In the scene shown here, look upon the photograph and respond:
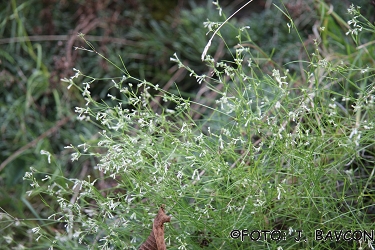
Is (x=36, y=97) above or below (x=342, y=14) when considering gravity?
below

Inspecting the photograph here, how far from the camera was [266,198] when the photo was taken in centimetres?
135

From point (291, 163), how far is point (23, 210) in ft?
5.27

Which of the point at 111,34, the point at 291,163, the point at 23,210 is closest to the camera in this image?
the point at 291,163

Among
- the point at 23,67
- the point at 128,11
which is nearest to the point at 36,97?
the point at 23,67

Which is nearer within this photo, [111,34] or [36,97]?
[36,97]

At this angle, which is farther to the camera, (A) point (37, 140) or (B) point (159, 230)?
(A) point (37, 140)

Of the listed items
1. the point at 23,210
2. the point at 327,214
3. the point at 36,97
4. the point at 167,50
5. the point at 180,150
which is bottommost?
the point at 23,210

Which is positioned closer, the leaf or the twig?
the leaf

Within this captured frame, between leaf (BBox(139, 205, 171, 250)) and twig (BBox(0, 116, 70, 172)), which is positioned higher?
leaf (BBox(139, 205, 171, 250))

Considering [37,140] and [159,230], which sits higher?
[159,230]

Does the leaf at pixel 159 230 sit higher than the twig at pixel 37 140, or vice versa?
the leaf at pixel 159 230

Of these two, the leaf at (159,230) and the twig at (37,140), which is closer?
the leaf at (159,230)

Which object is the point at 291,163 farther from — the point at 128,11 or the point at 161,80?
the point at 128,11

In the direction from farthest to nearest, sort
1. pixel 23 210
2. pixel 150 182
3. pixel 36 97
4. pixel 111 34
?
pixel 111 34 → pixel 36 97 → pixel 23 210 → pixel 150 182
